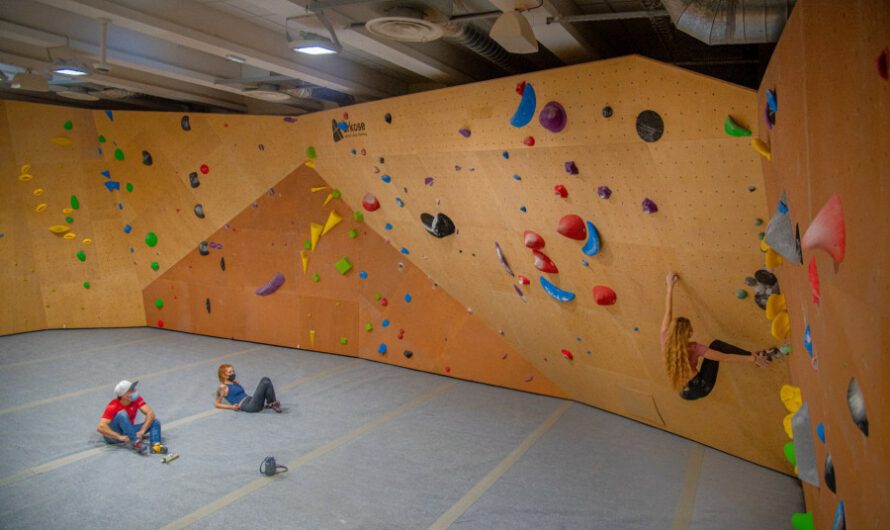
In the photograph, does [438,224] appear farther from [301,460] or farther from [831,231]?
[831,231]

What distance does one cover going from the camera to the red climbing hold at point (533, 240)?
17.0 feet

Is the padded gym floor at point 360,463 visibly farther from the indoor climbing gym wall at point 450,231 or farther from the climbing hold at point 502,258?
the climbing hold at point 502,258

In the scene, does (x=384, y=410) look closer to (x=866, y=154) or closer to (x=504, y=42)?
(x=504, y=42)

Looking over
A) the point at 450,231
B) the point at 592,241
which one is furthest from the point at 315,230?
the point at 592,241

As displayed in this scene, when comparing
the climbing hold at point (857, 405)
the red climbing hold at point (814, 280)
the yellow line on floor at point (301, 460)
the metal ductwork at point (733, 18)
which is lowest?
the yellow line on floor at point (301, 460)

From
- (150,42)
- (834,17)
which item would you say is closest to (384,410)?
(150,42)

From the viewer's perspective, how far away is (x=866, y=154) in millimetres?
1296

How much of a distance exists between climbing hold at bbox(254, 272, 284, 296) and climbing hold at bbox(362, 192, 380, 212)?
206 cm

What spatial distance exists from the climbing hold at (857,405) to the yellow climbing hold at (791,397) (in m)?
2.36

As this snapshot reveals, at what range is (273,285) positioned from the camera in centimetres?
842

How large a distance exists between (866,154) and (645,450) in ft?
15.2

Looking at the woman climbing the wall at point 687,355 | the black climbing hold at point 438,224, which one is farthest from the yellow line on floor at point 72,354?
the woman climbing the wall at point 687,355

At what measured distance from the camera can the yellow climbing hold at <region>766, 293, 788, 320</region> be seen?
3747mm

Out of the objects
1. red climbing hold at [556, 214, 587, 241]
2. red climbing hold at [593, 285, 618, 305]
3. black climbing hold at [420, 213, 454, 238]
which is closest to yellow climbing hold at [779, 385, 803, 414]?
red climbing hold at [593, 285, 618, 305]
